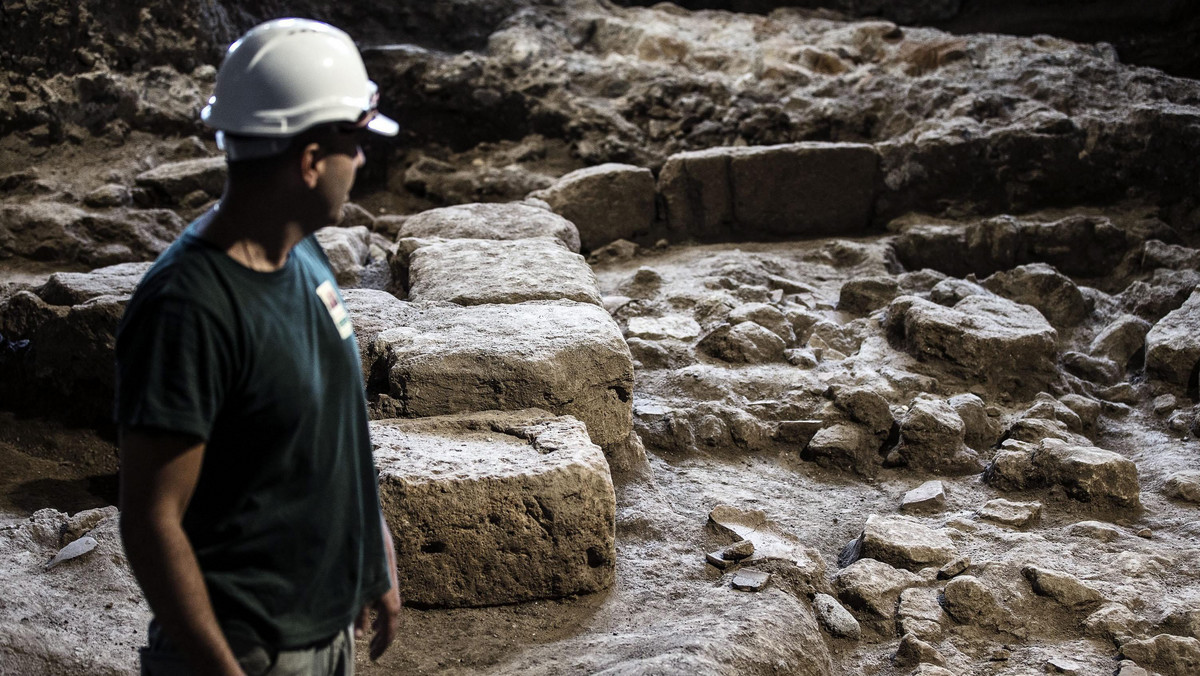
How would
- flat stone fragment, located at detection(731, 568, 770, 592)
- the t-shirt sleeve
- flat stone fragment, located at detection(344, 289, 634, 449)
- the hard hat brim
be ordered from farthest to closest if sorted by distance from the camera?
flat stone fragment, located at detection(344, 289, 634, 449), flat stone fragment, located at detection(731, 568, 770, 592), the hard hat brim, the t-shirt sleeve

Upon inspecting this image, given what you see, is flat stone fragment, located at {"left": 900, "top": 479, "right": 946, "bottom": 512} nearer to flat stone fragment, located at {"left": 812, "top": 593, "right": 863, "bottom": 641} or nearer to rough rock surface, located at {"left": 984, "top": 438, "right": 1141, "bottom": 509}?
rough rock surface, located at {"left": 984, "top": 438, "right": 1141, "bottom": 509}

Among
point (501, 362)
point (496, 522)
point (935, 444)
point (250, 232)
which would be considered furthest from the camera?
point (935, 444)

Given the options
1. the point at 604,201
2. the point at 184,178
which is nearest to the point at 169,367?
the point at 604,201

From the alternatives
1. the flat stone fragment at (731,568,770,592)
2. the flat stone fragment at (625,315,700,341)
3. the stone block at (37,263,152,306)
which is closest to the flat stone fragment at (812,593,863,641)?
the flat stone fragment at (731,568,770,592)

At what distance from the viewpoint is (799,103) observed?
638 centimetres

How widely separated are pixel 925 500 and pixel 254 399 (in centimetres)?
242

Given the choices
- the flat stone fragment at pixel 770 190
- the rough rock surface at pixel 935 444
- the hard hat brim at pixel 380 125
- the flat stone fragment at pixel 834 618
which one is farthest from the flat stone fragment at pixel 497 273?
the hard hat brim at pixel 380 125

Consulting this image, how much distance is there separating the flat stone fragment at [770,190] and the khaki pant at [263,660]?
4.78 meters

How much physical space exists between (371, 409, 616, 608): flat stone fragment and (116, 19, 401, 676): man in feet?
3.27

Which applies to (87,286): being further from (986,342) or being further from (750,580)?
(986,342)

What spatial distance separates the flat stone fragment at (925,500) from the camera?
9.57ft

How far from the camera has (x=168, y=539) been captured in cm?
102

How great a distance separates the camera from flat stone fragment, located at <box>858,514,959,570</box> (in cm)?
255

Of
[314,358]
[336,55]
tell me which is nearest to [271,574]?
[314,358]
